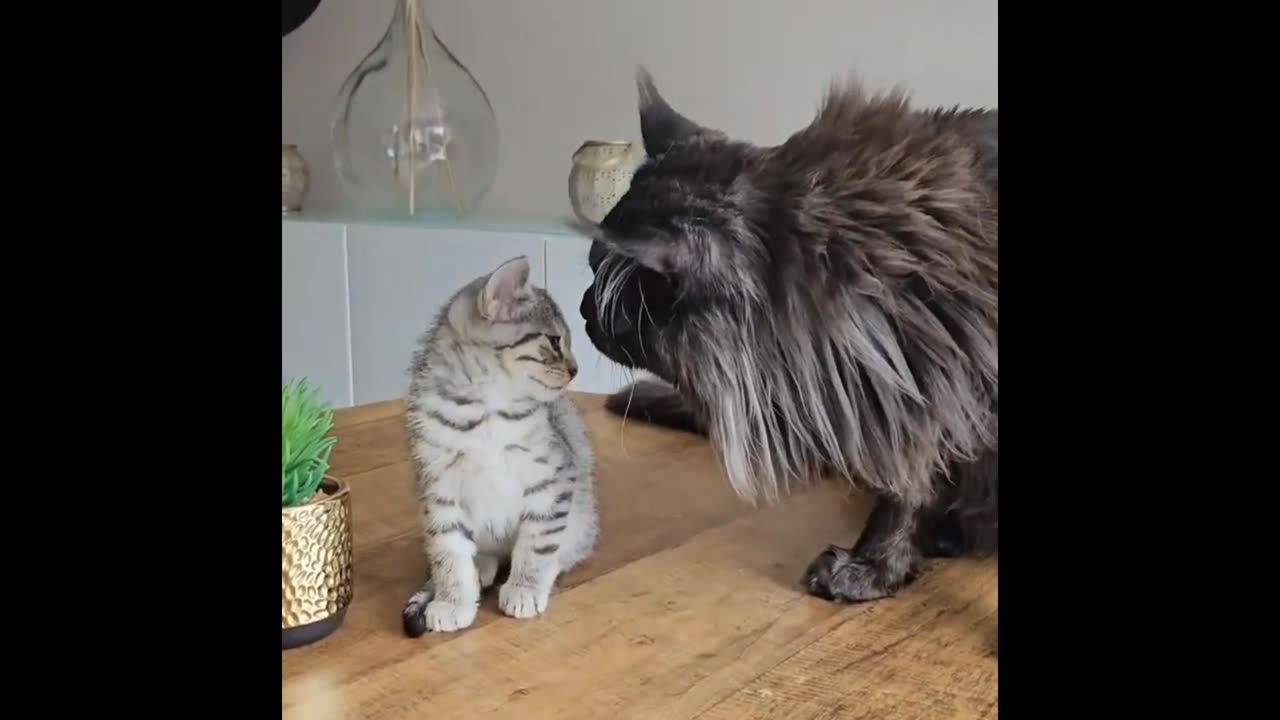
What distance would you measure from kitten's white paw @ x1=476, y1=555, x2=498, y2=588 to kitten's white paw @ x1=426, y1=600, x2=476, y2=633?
0.06 metres

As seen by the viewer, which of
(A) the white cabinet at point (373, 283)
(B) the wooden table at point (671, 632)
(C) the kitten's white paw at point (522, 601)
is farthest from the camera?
(A) the white cabinet at point (373, 283)

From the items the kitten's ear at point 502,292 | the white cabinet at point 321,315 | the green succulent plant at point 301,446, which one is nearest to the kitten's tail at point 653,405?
the kitten's ear at point 502,292

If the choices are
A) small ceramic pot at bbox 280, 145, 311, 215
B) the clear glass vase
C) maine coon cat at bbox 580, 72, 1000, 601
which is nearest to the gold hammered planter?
maine coon cat at bbox 580, 72, 1000, 601

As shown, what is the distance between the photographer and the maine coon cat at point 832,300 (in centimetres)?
65

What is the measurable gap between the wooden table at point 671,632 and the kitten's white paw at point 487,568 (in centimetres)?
3

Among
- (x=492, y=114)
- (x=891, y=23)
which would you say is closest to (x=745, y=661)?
(x=891, y=23)

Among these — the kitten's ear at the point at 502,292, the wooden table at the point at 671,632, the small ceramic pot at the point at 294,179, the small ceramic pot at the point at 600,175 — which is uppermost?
the small ceramic pot at the point at 294,179

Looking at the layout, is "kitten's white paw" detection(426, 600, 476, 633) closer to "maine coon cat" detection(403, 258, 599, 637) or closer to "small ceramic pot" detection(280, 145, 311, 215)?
"maine coon cat" detection(403, 258, 599, 637)

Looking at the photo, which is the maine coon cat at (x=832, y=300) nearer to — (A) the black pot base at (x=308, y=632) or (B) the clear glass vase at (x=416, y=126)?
(A) the black pot base at (x=308, y=632)

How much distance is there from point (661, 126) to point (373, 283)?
18.2 inches

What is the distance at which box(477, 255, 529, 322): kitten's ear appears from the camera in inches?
27.2

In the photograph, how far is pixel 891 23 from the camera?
2.43ft
